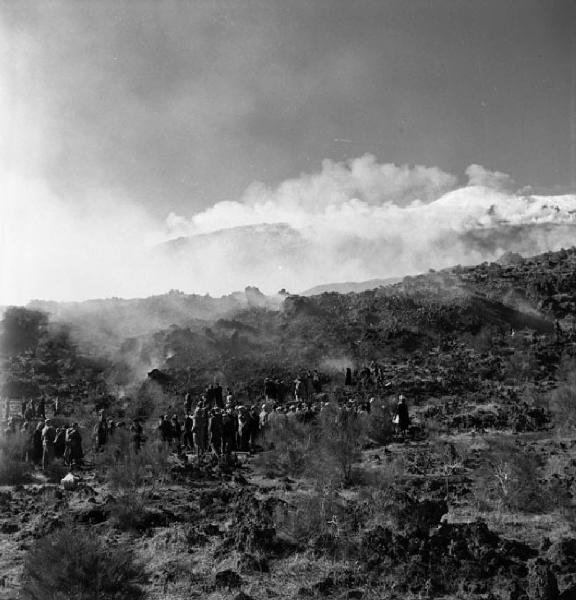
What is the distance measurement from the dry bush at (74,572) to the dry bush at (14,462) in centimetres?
776

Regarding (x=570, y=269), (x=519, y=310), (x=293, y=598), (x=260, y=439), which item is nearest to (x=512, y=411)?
(x=260, y=439)

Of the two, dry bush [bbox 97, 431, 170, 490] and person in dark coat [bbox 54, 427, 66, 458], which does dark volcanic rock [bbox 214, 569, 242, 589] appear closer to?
dry bush [bbox 97, 431, 170, 490]

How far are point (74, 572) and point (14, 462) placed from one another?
29.8ft

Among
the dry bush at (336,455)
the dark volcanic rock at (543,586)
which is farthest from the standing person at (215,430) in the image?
the dark volcanic rock at (543,586)

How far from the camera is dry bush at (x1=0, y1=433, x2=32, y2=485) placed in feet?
45.8

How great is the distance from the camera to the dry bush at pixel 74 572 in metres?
6.51

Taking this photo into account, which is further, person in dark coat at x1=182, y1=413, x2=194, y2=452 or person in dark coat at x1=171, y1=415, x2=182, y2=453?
person in dark coat at x1=171, y1=415, x2=182, y2=453

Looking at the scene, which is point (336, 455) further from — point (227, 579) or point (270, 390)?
point (270, 390)

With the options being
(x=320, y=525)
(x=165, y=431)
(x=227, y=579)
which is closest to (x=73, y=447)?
(x=165, y=431)

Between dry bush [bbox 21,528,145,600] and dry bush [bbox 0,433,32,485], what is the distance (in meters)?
7.76

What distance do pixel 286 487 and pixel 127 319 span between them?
44.3 metres

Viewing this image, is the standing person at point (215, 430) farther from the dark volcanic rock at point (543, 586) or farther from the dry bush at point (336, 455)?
the dark volcanic rock at point (543, 586)

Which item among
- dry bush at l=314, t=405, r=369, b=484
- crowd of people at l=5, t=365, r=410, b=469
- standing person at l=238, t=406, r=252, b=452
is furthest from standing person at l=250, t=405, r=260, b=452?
dry bush at l=314, t=405, r=369, b=484

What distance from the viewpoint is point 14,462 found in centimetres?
1432
